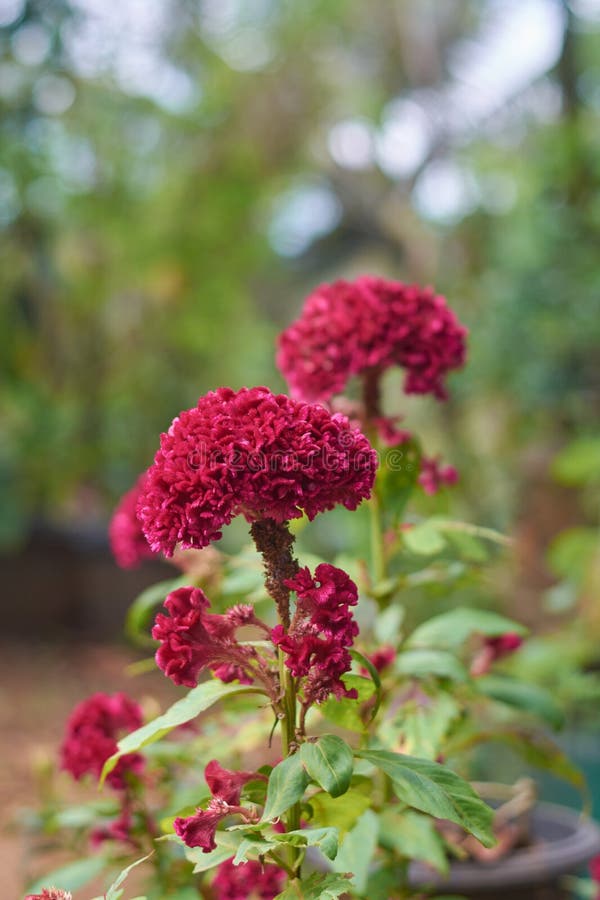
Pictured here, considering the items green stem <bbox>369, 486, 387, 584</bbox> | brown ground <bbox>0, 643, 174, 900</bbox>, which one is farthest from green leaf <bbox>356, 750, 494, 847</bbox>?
brown ground <bbox>0, 643, 174, 900</bbox>

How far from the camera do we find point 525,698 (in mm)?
1424

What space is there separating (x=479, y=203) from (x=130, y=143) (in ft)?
7.20

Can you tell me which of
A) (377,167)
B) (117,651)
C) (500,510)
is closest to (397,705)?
(500,510)

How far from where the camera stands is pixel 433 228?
6375mm

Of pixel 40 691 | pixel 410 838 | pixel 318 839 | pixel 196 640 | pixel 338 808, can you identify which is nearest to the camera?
pixel 318 839

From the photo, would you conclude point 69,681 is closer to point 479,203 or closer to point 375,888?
point 479,203

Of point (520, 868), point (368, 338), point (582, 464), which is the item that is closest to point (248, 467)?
point (368, 338)

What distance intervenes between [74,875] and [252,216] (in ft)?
19.4

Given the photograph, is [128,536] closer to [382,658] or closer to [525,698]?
[382,658]

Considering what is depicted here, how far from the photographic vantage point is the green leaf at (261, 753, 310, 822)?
0.87 metres

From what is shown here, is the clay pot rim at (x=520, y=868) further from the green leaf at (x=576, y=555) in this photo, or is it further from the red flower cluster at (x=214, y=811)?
the green leaf at (x=576, y=555)

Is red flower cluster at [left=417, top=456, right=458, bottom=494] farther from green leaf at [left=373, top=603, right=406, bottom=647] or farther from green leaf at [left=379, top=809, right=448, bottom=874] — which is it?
green leaf at [left=379, top=809, right=448, bottom=874]

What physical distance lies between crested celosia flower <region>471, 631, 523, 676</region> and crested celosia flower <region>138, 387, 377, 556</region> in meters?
0.71

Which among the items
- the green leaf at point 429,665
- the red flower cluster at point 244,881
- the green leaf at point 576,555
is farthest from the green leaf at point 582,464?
the red flower cluster at point 244,881
